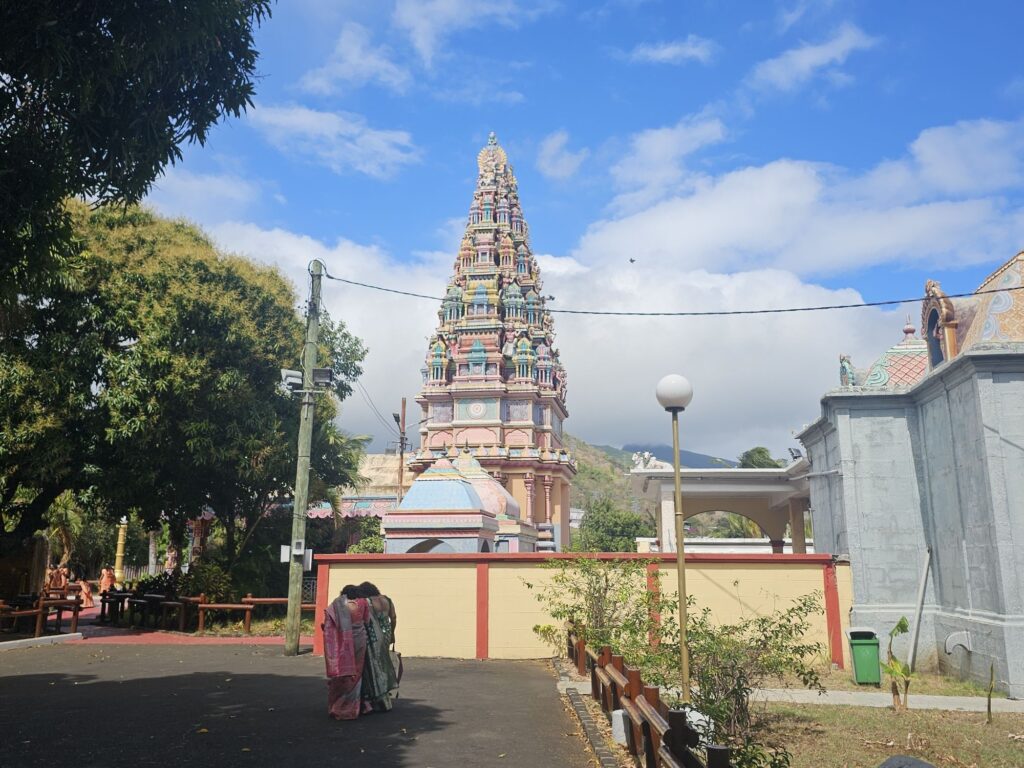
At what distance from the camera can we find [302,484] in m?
16.2

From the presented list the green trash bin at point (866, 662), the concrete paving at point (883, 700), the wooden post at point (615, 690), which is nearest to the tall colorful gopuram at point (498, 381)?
the green trash bin at point (866, 662)

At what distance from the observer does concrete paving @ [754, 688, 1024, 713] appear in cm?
1050

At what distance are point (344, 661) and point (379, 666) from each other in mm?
535

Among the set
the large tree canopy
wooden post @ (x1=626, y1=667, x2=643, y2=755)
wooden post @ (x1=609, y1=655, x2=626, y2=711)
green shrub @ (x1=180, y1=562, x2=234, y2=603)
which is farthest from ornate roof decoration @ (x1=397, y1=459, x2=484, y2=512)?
wooden post @ (x1=626, y1=667, x2=643, y2=755)

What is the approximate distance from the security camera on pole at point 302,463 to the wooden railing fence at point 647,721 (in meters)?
7.38

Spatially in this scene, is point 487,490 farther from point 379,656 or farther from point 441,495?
point 379,656

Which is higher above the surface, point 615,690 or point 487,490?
point 487,490

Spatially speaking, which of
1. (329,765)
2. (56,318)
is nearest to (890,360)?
(329,765)

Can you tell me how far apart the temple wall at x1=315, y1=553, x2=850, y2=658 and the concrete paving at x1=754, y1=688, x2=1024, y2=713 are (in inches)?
124

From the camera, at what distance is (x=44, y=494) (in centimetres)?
2069

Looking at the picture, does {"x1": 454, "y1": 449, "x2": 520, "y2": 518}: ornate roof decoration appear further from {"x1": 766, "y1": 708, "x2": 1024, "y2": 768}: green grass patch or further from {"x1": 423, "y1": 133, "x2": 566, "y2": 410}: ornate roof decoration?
{"x1": 423, "y1": 133, "x2": 566, "y2": 410}: ornate roof decoration

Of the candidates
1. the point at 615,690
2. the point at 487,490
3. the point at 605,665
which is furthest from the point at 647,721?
the point at 487,490

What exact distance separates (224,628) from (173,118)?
16.4 meters

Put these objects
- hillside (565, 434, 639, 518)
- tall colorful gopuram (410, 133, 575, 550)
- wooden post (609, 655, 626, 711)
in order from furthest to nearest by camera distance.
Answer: hillside (565, 434, 639, 518) < tall colorful gopuram (410, 133, 575, 550) < wooden post (609, 655, 626, 711)
